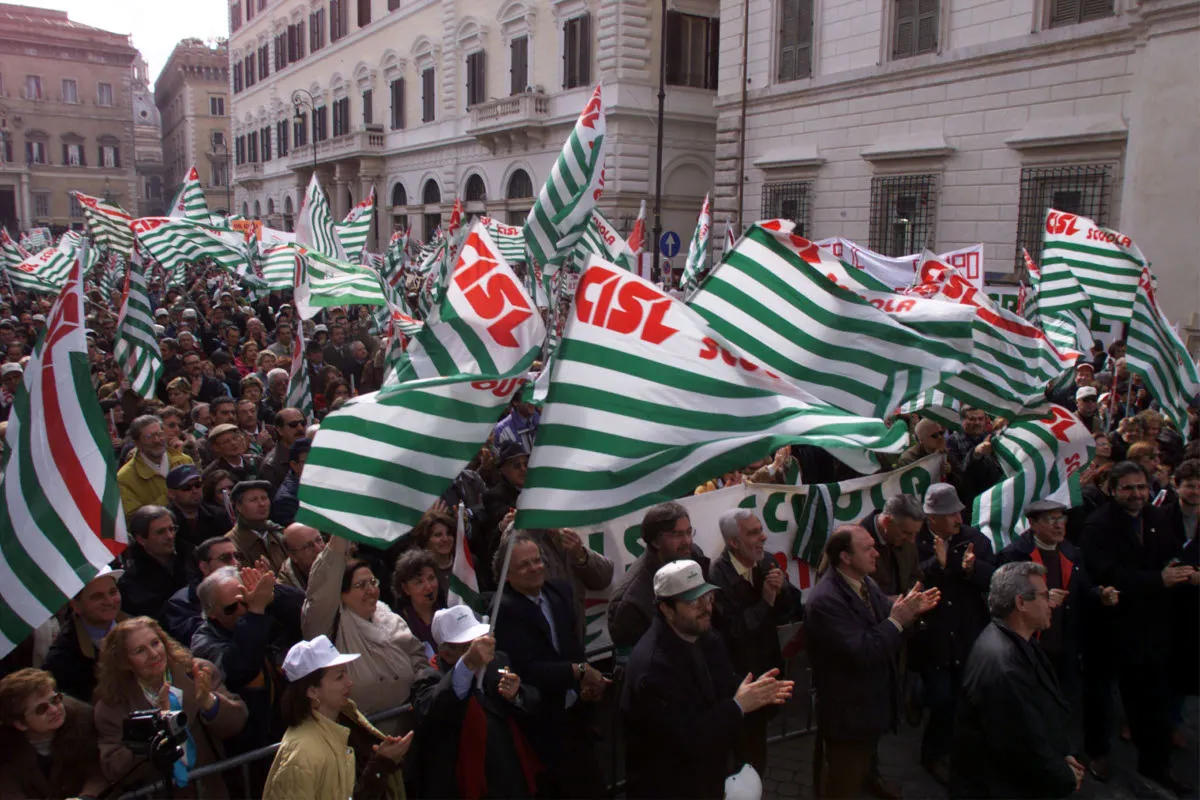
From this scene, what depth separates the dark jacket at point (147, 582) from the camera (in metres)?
4.54

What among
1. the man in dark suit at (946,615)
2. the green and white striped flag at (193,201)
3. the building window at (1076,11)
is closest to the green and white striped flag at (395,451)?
the man in dark suit at (946,615)

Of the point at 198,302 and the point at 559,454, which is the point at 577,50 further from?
the point at 559,454

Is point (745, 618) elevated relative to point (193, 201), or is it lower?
lower

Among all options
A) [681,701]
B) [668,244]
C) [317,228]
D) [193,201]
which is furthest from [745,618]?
[193,201]

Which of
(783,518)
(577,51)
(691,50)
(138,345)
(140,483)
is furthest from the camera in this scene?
(577,51)

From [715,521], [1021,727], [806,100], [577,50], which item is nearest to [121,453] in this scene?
[715,521]

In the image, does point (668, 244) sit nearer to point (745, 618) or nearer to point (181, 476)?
point (181, 476)

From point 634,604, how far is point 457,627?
0.95 metres

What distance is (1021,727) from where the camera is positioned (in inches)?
147

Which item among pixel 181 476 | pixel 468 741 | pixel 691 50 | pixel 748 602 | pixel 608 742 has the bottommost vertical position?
pixel 608 742

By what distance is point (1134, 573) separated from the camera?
515cm

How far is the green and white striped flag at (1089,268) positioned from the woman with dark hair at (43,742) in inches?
330

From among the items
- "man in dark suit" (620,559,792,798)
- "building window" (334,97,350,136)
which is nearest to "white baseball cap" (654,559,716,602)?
"man in dark suit" (620,559,792,798)

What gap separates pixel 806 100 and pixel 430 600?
18.3 metres
